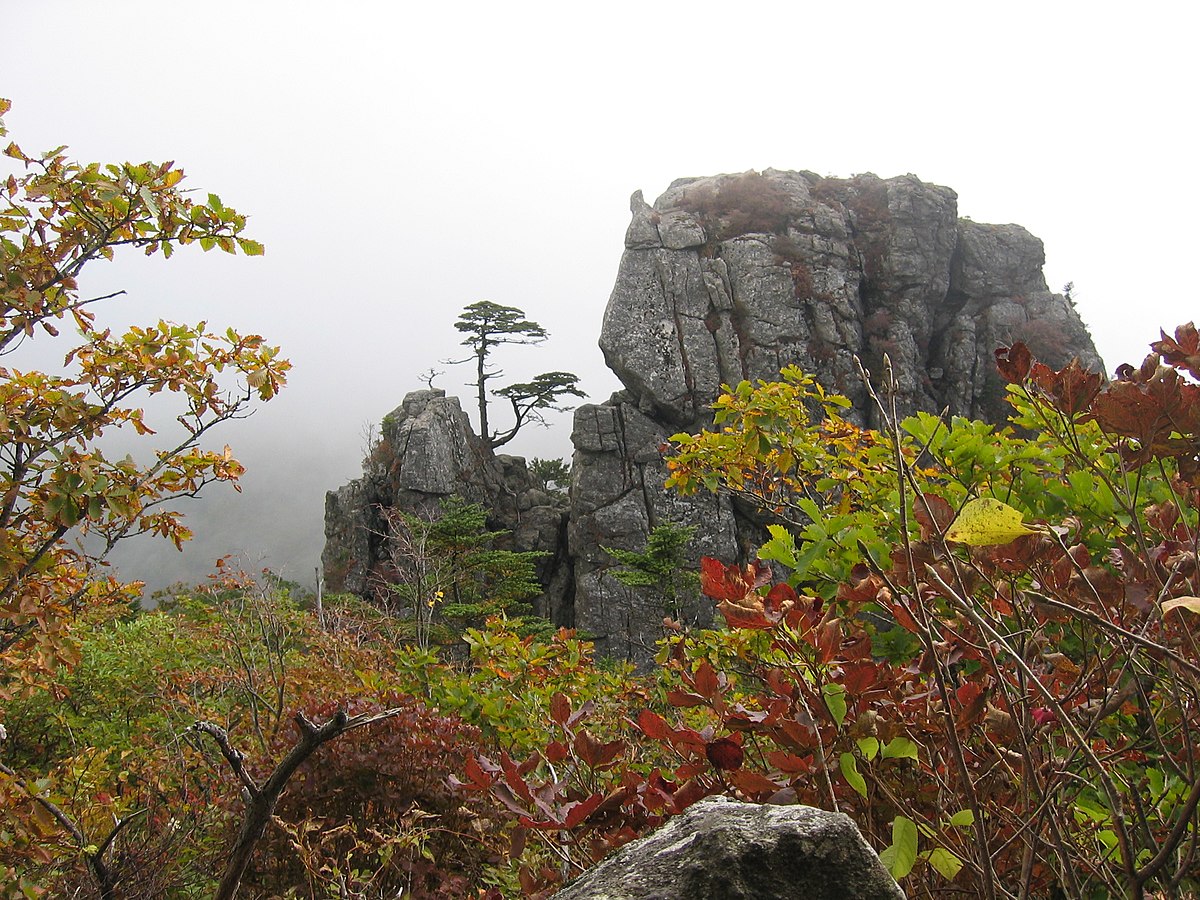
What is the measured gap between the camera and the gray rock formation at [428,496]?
23.9 m

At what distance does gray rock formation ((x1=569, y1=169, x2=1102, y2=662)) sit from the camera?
22188 mm

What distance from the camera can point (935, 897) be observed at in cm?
142

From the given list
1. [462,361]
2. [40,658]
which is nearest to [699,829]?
[40,658]

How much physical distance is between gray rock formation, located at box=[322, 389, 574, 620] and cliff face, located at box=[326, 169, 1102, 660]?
17 cm

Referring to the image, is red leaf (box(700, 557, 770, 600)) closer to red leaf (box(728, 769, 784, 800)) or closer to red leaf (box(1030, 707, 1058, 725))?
red leaf (box(728, 769, 784, 800))

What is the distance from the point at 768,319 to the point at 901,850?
2364cm

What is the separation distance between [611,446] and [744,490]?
18558mm

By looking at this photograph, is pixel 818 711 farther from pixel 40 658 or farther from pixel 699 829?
pixel 40 658

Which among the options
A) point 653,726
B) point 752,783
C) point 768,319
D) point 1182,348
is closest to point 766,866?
point 752,783

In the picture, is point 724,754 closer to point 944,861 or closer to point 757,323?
point 944,861

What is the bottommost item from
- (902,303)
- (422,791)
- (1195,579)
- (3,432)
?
(422,791)

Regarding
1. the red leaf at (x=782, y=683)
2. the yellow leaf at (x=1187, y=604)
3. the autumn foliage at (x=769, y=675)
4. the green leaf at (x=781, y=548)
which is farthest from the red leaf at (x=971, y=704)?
the green leaf at (x=781, y=548)

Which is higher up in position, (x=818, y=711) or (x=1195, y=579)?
(x=1195, y=579)

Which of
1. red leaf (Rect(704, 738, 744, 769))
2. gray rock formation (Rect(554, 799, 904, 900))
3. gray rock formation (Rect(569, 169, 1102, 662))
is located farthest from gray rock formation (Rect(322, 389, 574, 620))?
gray rock formation (Rect(554, 799, 904, 900))
